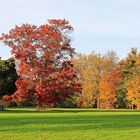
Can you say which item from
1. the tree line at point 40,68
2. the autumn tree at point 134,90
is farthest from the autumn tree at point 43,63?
the autumn tree at point 134,90

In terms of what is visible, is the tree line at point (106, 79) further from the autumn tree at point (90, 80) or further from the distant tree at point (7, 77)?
the distant tree at point (7, 77)

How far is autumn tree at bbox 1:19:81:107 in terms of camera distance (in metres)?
67.5

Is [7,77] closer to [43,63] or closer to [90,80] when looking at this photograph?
[43,63]

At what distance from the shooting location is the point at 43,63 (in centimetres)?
6981

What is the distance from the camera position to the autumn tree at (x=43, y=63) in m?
67.5

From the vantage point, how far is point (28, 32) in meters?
69.9

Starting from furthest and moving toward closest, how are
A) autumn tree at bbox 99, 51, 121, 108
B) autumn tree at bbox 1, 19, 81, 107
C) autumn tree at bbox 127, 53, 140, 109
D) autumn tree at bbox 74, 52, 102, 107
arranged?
autumn tree at bbox 74, 52, 102, 107 < autumn tree at bbox 99, 51, 121, 108 < autumn tree at bbox 127, 53, 140, 109 < autumn tree at bbox 1, 19, 81, 107

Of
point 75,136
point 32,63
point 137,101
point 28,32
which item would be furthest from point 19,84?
point 75,136

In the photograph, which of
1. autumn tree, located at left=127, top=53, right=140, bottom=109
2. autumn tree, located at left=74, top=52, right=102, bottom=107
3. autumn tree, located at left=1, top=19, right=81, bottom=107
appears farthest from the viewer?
autumn tree, located at left=74, top=52, right=102, bottom=107

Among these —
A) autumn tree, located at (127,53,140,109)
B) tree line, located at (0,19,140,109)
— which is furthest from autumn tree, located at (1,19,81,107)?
autumn tree, located at (127,53,140,109)

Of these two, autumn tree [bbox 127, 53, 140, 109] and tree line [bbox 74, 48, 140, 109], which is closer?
autumn tree [bbox 127, 53, 140, 109]

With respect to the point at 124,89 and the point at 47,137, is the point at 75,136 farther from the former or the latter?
the point at 124,89

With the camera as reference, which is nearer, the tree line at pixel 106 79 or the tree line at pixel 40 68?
the tree line at pixel 40 68

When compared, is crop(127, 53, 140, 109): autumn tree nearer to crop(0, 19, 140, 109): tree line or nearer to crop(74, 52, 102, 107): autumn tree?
crop(74, 52, 102, 107): autumn tree
